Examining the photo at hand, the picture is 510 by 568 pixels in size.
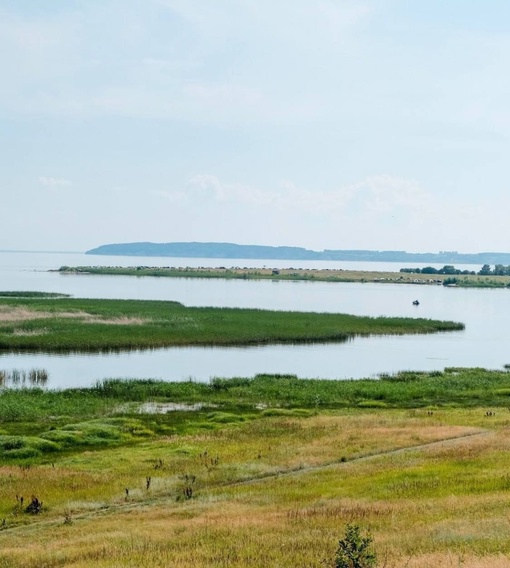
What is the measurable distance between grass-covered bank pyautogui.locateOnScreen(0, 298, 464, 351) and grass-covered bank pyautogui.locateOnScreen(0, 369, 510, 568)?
24.8 m

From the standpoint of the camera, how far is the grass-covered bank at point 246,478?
1811 cm

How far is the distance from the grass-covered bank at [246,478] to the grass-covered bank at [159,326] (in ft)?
81.5

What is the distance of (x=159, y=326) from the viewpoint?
8938 cm

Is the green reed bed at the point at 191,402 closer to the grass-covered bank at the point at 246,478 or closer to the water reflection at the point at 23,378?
the grass-covered bank at the point at 246,478

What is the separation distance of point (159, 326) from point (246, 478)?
61.1 meters

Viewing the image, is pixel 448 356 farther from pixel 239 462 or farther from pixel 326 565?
pixel 326 565

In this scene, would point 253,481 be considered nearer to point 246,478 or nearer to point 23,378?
point 246,478

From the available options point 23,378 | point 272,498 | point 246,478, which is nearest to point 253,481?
point 246,478

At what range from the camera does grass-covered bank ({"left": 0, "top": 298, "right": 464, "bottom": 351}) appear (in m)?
76.7

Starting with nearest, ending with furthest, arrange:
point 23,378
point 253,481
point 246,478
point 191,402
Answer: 1. point 253,481
2. point 246,478
3. point 191,402
4. point 23,378

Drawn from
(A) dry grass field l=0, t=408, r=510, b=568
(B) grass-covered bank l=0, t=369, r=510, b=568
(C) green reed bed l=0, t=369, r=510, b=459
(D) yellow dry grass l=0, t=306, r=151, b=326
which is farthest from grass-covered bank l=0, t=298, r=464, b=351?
(A) dry grass field l=0, t=408, r=510, b=568

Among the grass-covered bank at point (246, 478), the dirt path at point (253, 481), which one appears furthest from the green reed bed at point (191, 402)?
the dirt path at point (253, 481)

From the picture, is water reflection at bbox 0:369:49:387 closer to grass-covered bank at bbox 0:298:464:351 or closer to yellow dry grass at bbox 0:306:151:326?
grass-covered bank at bbox 0:298:464:351

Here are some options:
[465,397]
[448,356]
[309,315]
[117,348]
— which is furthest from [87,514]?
[309,315]
